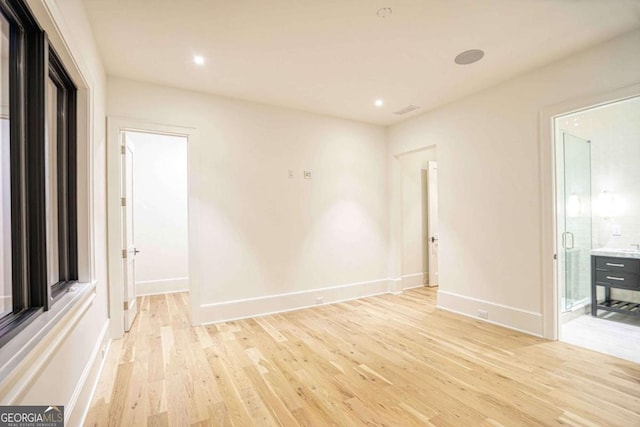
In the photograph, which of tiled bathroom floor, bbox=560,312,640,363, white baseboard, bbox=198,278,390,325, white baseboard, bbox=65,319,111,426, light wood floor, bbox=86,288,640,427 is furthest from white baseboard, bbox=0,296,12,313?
tiled bathroom floor, bbox=560,312,640,363

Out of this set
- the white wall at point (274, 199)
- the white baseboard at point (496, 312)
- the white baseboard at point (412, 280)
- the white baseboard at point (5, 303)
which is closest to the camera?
the white baseboard at point (5, 303)

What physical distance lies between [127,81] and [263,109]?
1630 millimetres

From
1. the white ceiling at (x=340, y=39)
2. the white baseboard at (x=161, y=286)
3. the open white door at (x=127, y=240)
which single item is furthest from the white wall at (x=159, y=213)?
the white ceiling at (x=340, y=39)

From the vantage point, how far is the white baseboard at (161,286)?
5344 millimetres

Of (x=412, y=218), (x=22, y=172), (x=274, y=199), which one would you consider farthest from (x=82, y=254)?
(x=412, y=218)

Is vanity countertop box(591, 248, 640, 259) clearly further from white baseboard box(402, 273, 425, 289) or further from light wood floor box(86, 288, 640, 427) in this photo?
white baseboard box(402, 273, 425, 289)

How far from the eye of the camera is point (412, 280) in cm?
560

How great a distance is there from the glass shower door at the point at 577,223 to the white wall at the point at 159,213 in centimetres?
607

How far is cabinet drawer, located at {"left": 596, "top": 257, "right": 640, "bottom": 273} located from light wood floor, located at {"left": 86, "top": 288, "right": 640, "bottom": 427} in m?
1.47

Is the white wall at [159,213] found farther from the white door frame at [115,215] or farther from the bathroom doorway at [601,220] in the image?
the bathroom doorway at [601,220]

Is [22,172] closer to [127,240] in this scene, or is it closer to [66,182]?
[66,182]

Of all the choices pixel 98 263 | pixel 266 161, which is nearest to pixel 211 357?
pixel 98 263

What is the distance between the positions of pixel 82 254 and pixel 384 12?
3.04m

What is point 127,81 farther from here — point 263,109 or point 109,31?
point 263,109
